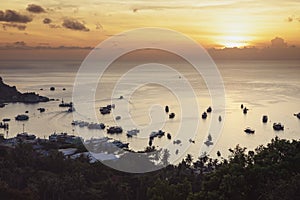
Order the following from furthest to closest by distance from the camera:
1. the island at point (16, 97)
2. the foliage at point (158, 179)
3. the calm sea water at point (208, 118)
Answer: the island at point (16, 97) → the calm sea water at point (208, 118) → the foliage at point (158, 179)

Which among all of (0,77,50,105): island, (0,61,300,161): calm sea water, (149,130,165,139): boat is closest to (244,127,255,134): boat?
(0,61,300,161): calm sea water

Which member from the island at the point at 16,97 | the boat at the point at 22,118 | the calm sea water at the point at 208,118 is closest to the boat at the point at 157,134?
the calm sea water at the point at 208,118

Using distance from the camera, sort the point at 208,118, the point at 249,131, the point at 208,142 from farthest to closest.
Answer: the point at 208,118, the point at 249,131, the point at 208,142

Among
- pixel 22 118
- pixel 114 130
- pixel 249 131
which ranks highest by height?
pixel 22 118

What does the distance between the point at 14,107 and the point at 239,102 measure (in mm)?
19266

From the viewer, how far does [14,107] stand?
33.2 m

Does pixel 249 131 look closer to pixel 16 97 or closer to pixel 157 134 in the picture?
pixel 157 134

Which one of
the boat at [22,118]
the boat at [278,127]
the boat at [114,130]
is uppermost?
the boat at [22,118]

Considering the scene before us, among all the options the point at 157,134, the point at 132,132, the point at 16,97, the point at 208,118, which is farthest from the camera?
the point at 16,97

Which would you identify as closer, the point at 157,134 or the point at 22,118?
the point at 157,134

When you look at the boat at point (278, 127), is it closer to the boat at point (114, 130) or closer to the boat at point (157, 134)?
the boat at point (157, 134)

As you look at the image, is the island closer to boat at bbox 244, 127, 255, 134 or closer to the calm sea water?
the calm sea water

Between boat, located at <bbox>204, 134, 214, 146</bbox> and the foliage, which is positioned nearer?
the foliage

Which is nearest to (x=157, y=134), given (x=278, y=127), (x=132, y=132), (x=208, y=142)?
(x=132, y=132)
